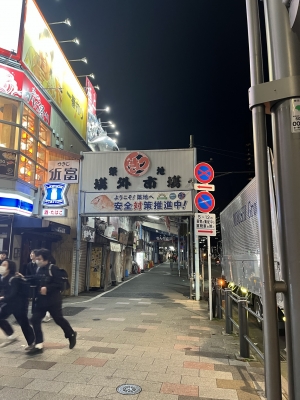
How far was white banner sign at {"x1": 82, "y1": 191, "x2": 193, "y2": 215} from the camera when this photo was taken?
14.2 metres

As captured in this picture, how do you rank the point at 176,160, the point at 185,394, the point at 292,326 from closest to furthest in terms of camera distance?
the point at 292,326 → the point at 185,394 → the point at 176,160

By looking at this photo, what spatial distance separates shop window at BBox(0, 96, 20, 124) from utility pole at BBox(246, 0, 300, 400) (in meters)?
11.0

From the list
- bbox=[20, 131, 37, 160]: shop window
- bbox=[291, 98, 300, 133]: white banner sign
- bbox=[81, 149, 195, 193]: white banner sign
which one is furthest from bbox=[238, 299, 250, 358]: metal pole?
bbox=[20, 131, 37, 160]: shop window

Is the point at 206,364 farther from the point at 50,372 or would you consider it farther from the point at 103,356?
the point at 50,372

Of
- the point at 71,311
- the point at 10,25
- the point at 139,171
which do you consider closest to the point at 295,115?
the point at 71,311

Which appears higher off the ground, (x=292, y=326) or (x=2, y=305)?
(x=292, y=326)

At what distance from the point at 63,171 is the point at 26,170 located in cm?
225

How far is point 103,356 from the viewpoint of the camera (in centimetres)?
581

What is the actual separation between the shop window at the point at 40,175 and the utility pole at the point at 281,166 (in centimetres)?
1251

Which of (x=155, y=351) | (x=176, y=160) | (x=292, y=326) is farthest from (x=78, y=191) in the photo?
(x=292, y=326)

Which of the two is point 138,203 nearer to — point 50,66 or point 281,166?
point 50,66

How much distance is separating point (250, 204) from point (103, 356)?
16.6 feet

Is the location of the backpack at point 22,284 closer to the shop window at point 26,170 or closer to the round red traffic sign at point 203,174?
the shop window at point 26,170

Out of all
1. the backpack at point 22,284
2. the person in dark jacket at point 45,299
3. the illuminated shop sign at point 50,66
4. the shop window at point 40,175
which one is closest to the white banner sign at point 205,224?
the person in dark jacket at point 45,299
